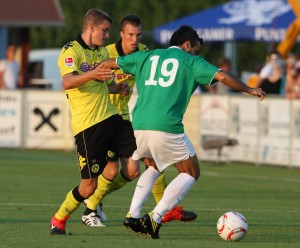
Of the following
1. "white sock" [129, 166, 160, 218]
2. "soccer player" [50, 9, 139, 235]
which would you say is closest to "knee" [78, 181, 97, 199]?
"soccer player" [50, 9, 139, 235]

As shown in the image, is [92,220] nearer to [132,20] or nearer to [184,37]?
[132,20]

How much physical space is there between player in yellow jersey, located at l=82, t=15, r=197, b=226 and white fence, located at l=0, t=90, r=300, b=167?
29.9 ft

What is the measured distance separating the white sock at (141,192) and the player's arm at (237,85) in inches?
50.5

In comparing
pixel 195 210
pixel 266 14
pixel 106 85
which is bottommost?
pixel 195 210

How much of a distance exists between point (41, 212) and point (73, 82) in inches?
107

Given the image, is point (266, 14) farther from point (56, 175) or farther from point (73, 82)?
point (73, 82)

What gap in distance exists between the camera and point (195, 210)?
47.9 ft

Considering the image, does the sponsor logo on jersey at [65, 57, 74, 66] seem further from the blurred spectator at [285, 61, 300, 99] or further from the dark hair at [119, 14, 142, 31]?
the blurred spectator at [285, 61, 300, 99]

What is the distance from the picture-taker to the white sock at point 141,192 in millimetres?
11477

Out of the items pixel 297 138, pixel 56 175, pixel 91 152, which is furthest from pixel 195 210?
pixel 297 138

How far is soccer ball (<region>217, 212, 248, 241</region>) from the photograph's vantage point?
1137cm

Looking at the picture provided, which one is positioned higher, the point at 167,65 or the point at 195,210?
the point at 167,65

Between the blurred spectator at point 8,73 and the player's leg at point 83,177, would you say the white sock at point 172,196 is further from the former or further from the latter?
the blurred spectator at point 8,73

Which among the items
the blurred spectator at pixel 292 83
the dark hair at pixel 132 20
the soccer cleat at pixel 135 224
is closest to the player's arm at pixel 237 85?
the soccer cleat at pixel 135 224
